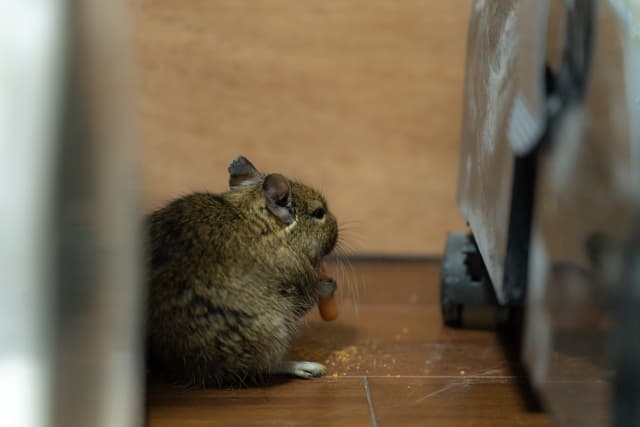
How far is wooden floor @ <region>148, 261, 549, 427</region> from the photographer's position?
1.43m

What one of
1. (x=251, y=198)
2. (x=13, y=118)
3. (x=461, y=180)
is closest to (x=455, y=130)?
(x=461, y=180)

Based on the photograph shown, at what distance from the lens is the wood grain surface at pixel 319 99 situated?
83.4 inches

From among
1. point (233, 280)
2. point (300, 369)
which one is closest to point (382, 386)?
point (300, 369)

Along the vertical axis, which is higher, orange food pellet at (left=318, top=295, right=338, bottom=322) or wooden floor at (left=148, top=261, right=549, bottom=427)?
orange food pellet at (left=318, top=295, right=338, bottom=322)

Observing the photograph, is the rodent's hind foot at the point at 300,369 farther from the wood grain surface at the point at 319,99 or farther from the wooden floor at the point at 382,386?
the wood grain surface at the point at 319,99

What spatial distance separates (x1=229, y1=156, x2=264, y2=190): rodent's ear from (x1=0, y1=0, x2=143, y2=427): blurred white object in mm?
692

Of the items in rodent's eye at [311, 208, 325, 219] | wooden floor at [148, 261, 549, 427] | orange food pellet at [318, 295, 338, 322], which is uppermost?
rodent's eye at [311, 208, 325, 219]

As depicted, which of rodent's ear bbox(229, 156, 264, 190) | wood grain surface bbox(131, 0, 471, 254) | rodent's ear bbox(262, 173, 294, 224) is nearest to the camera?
rodent's ear bbox(262, 173, 294, 224)

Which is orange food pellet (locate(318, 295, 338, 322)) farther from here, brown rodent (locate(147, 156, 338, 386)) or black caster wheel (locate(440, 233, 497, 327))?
black caster wheel (locate(440, 233, 497, 327))

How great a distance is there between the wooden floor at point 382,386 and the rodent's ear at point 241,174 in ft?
1.10

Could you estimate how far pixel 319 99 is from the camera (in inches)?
85.7

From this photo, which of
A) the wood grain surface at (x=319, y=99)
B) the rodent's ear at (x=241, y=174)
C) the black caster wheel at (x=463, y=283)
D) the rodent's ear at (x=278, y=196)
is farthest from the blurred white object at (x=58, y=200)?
the wood grain surface at (x=319, y=99)

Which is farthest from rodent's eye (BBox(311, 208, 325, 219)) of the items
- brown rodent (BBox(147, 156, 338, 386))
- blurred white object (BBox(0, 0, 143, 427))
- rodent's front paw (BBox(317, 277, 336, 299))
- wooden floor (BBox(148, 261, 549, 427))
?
blurred white object (BBox(0, 0, 143, 427))

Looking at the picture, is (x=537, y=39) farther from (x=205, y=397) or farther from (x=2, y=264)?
(x=205, y=397)
